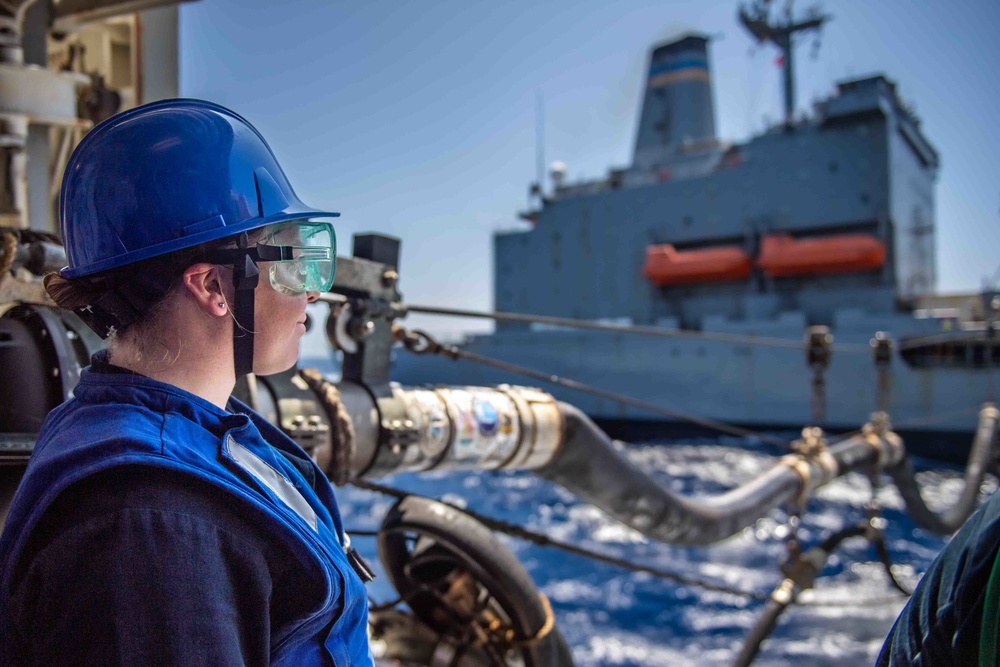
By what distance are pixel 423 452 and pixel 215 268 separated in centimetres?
138

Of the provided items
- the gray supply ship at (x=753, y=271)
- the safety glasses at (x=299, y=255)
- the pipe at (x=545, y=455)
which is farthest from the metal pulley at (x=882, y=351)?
the gray supply ship at (x=753, y=271)

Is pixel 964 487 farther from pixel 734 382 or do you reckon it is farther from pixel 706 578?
pixel 734 382

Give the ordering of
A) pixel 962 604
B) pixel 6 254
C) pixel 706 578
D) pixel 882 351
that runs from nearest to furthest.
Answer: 1. pixel 962 604
2. pixel 6 254
3. pixel 882 351
4. pixel 706 578

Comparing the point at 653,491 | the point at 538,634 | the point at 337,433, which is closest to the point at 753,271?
the point at 653,491

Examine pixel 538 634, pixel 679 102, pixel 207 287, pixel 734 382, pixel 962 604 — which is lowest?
pixel 734 382

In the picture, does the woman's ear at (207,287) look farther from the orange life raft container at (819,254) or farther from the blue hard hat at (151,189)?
the orange life raft container at (819,254)

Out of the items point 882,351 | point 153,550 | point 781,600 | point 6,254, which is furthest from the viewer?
point 882,351

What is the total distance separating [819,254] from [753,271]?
2.11m

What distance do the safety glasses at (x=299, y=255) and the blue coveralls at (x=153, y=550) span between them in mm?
246

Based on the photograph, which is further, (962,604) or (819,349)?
(819,349)

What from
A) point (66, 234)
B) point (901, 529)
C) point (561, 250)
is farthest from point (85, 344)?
point (561, 250)

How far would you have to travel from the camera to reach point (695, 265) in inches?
842

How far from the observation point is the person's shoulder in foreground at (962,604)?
2.75 ft

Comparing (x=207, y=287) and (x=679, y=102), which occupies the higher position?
(x=679, y=102)
